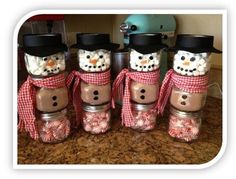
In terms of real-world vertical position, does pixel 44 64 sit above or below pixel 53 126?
above

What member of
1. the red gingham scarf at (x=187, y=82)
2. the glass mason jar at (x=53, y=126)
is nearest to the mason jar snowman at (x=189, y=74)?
the red gingham scarf at (x=187, y=82)

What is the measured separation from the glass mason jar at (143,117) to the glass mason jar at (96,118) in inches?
2.1

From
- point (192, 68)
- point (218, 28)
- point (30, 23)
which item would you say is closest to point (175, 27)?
point (218, 28)

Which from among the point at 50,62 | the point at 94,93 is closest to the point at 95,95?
the point at 94,93

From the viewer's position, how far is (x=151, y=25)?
1.91 ft

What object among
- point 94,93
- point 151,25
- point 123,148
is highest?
point 151,25

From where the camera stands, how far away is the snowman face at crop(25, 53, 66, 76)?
17.4 inches

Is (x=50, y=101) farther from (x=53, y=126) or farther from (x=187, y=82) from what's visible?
(x=187, y=82)

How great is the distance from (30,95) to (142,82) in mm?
203

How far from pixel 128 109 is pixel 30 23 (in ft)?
0.91

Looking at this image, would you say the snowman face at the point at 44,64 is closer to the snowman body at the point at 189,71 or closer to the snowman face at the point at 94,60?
the snowman face at the point at 94,60
